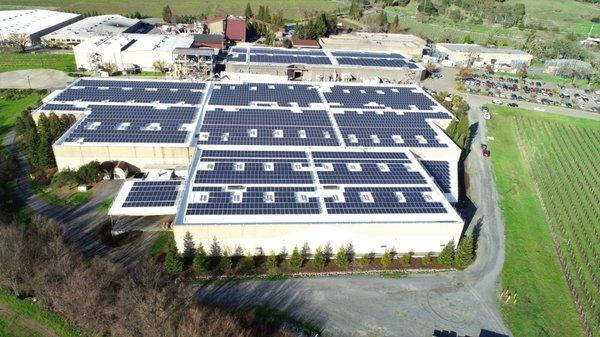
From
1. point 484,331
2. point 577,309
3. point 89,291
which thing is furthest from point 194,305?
point 577,309

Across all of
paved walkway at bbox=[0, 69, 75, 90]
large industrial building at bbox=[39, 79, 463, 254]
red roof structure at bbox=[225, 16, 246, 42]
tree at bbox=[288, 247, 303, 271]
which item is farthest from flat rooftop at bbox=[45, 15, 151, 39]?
tree at bbox=[288, 247, 303, 271]

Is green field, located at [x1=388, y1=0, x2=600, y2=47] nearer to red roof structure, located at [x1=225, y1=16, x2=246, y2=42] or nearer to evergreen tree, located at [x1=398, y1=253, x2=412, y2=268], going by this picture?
red roof structure, located at [x1=225, y1=16, x2=246, y2=42]

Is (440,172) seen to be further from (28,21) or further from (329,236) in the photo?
(28,21)

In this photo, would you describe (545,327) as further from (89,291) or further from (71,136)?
(71,136)

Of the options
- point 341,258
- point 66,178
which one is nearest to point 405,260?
point 341,258

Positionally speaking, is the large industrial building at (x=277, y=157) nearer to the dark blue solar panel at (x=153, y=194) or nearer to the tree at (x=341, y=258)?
the dark blue solar panel at (x=153, y=194)
